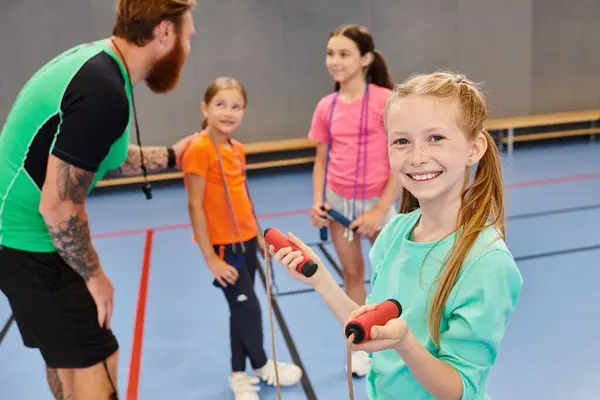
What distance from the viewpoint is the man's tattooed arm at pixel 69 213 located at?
67.9 inches

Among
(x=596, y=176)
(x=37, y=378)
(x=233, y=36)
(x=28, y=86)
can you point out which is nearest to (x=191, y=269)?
(x=37, y=378)

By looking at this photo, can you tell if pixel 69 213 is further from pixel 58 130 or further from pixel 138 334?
pixel 138 334

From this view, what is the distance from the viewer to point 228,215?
102 inches

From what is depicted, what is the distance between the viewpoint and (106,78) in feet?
5.64

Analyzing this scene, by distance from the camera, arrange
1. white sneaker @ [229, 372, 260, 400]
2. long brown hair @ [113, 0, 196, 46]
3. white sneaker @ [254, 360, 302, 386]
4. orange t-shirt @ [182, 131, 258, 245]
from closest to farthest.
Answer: long brown hair @ [113, 0, 196, 46], orange t-shirt @ [182, 131, 258, 245], white sneaker @ [229, 372, 260, 400], white sneaker @ [254, 360, 302, 386]

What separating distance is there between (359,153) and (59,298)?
156 centimetres

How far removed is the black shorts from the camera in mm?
1899

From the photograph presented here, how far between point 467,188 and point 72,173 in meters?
1.20

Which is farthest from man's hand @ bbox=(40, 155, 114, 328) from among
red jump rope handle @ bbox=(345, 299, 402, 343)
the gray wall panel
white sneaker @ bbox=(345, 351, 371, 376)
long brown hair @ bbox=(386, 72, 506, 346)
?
the gray wall panel

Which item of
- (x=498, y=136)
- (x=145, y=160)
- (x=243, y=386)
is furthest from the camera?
(x=498, y=136)

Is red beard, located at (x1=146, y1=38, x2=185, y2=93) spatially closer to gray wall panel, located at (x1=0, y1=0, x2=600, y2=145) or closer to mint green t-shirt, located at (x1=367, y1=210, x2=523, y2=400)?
mint green t-shirt, located at (x1=367, y1=210, x2=523, y2=400)

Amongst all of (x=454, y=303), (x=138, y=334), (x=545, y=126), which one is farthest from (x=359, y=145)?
(x=545, y=126)

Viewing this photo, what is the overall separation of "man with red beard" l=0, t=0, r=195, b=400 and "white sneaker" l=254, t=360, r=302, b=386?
93cm

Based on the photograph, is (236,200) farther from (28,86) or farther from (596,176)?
(596,176)
